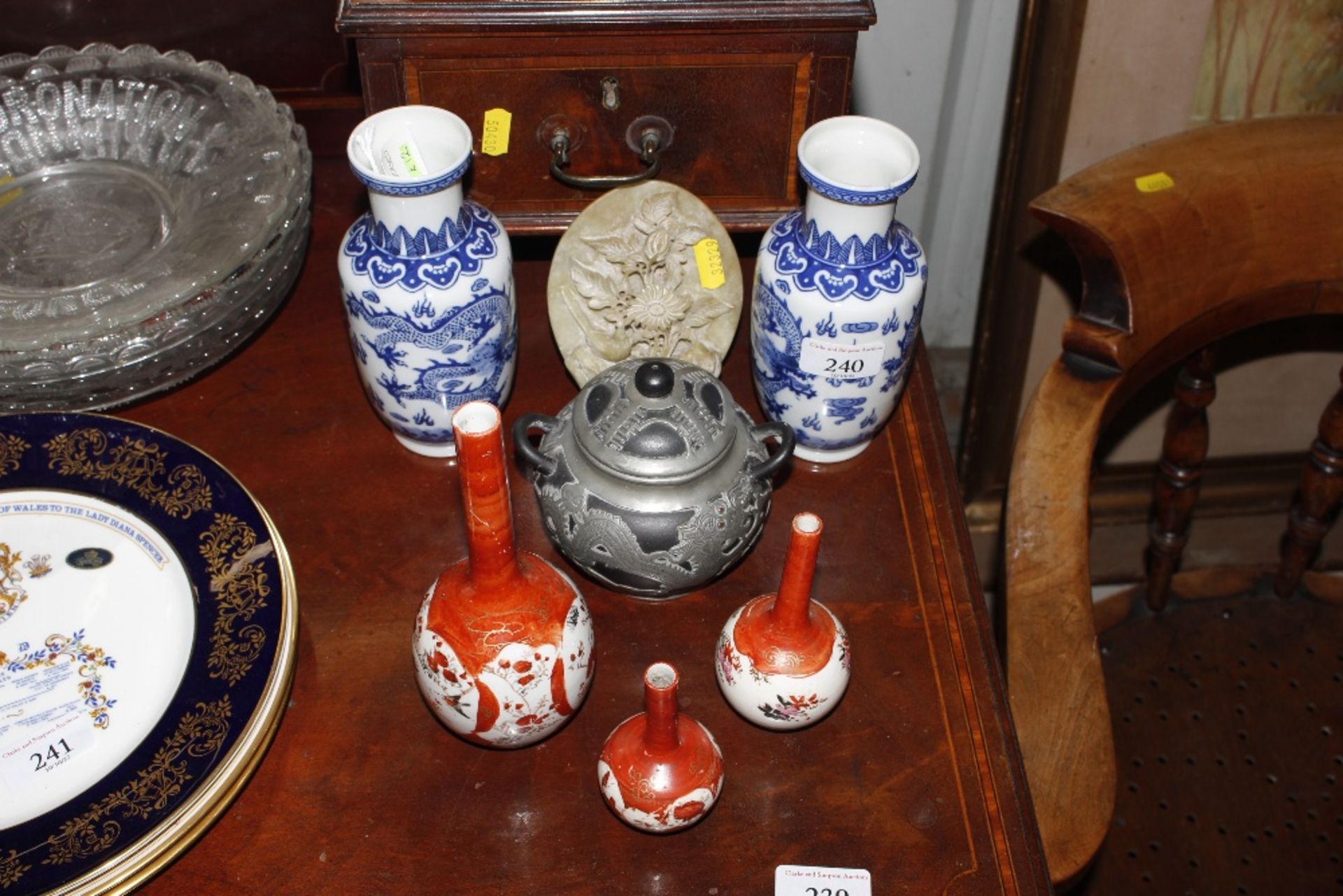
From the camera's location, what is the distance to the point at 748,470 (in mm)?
973

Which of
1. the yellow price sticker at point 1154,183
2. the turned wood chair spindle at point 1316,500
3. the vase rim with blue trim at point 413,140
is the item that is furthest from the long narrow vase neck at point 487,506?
the turned wood chair spindle at point 1316,500

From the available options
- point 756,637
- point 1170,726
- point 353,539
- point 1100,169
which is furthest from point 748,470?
point 1170,726

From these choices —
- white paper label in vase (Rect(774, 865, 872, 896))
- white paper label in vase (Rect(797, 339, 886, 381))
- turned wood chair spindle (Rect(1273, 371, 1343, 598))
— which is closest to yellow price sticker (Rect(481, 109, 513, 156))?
white paper label in vase (Rect(797, 339, 886, 381))

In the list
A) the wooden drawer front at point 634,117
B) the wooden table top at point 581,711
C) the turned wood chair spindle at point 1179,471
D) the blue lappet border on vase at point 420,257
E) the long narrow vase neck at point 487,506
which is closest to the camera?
the long narrow vase neck at point 487,506

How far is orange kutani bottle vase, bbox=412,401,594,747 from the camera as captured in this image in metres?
0.87

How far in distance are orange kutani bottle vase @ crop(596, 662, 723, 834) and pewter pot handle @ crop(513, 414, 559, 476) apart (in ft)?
A: 0.64

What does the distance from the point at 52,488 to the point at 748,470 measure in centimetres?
56

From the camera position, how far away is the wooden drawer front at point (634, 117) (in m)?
1.11

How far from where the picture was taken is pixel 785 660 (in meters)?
0.92

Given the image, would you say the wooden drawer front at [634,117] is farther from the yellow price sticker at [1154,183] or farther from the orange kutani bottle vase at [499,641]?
the orange kutani bottle vase at [499,641]

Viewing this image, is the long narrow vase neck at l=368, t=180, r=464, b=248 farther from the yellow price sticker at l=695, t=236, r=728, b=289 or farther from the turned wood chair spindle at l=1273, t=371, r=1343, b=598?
the turned wood chair spindle at l=1273, t=371, r=1343, b=598

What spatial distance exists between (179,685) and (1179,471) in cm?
95

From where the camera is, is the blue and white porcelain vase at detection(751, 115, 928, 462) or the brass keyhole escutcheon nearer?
the blue and white porcelain vase at detection(751, 115, 928, 462)

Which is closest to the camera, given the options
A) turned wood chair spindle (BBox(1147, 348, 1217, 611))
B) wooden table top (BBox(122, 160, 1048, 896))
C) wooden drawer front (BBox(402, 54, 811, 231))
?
wooden table top (BBox(122, 160, 1048, 896))
